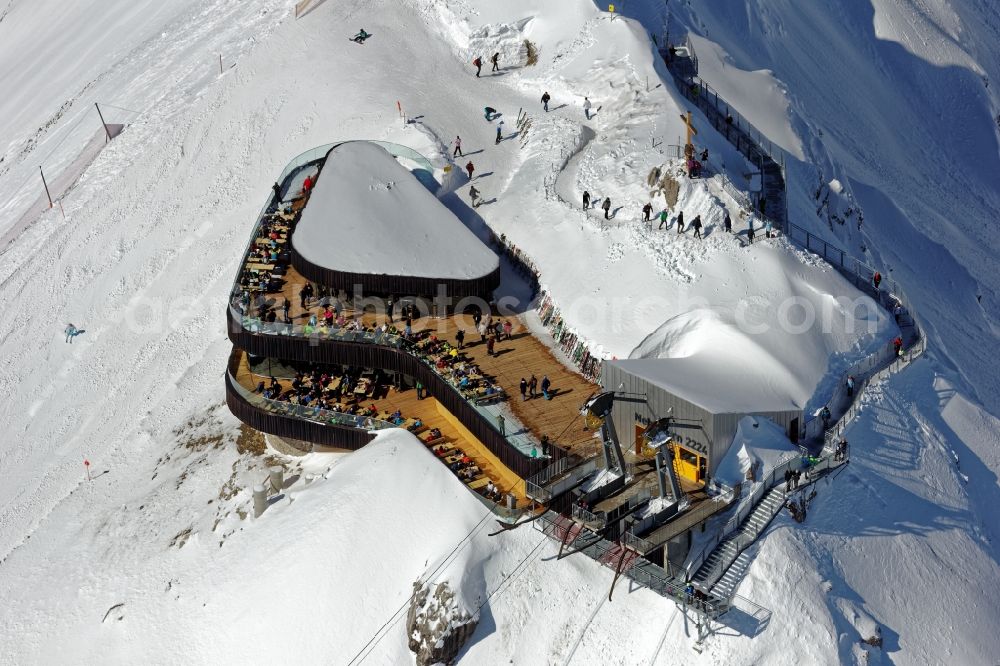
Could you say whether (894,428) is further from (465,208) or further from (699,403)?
(465,208)

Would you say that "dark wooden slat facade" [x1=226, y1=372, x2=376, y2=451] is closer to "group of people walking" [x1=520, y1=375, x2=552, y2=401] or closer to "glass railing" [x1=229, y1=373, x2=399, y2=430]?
"glass railing" [x1=229, y1=373, x2=399, y2=430]

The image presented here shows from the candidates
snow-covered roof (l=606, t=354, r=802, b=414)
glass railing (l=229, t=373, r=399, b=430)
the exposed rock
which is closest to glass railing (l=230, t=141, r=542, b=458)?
glass railing (l=229, t=373, r=399, b=430)

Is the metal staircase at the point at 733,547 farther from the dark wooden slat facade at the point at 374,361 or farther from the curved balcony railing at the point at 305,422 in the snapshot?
the curved balcony railing at the point at 305,422

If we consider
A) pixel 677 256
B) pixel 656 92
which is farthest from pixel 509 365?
pixel 656 92

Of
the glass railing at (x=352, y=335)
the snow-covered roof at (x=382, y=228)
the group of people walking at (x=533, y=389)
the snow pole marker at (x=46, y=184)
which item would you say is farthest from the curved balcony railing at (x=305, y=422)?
the snow pole marker at (x=46, y=184)

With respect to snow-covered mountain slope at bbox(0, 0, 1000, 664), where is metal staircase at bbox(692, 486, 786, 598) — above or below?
above

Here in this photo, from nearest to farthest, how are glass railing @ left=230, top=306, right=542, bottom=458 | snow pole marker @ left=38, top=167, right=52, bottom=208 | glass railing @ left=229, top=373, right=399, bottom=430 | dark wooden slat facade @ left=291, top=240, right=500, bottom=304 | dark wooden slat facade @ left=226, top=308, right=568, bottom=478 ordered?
dark wooden slat facade @ left=226, top=308, right=568, bottom=478, glass railing @ left=230, top=306, right=542, bottom=458, glass railing @ left=229, top=373, right=399, bottom=430, dark wooden slat facade @ left=291, top=240, right=500, bottom=304, snow pole marker @ left=38, top=167, right=52, bottom=208
